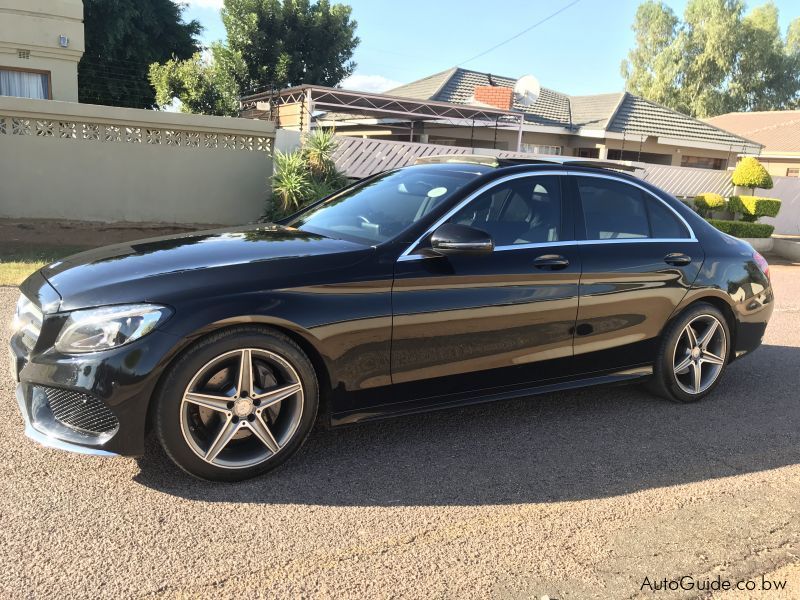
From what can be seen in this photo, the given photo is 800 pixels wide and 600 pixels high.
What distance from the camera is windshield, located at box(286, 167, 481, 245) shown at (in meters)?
4.07

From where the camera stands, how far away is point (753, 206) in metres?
17.1

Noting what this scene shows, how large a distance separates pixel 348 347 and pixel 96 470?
4.77 feet

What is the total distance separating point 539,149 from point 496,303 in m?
20.7

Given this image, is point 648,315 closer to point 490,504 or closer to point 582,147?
point 490,504

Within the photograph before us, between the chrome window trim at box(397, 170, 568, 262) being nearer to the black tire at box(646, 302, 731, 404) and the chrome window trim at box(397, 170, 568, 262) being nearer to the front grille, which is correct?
the black tire at box(646, 302, 731, 404)

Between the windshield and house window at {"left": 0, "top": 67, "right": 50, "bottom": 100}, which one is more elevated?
house window at {"left": 0, "top": 67, "right": 50, "bottom": 100}

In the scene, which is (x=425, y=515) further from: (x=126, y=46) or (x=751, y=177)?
(x=126, y=46)

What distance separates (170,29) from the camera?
25625 millimetres

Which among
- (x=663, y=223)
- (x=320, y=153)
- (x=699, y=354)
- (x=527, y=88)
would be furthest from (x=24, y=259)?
(x=527, y=88)

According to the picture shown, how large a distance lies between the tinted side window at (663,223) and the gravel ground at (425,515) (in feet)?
4.62

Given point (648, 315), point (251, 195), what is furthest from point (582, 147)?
point (648, 315)

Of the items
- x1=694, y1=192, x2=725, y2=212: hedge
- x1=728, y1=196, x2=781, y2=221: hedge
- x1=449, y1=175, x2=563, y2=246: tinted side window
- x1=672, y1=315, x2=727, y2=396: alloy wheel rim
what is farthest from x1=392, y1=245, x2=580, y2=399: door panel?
x1=728, y1=196, x2=781, y2=221: hedge

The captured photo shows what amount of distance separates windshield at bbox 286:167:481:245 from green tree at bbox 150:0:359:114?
74.7 ft

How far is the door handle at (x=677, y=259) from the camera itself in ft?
15.7
